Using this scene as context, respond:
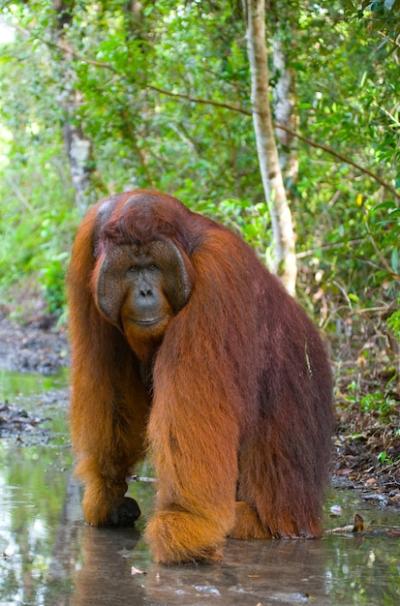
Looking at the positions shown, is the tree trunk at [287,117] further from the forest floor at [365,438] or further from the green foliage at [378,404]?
the green foliage at [378,404]

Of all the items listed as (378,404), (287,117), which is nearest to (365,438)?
(378,404)

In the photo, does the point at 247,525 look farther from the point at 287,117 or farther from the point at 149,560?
the point at 287,117

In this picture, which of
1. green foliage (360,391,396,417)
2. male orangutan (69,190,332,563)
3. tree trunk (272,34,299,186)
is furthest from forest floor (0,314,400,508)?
tree trunk (272,34,299,186)

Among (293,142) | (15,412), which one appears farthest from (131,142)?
(15,412)

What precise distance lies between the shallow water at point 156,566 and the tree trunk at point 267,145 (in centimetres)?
189

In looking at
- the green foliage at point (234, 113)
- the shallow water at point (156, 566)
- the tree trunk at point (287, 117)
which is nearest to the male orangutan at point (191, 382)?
the shallow water at point (156, 566)

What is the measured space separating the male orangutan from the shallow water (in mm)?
132

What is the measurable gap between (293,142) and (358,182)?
0.61 metres

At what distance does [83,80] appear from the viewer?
7914mm

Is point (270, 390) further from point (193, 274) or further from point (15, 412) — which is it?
point (15, 412)

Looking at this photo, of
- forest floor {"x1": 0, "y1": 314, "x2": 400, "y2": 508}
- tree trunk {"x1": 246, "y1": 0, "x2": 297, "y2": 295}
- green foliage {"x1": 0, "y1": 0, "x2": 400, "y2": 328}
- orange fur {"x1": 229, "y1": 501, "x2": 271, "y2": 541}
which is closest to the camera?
orange fur {"x1": 229, "y1": 501, "x2": 271, "y2": 541}

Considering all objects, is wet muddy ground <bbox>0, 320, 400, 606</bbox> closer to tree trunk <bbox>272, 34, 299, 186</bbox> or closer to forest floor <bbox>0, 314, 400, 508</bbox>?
forest floor <bbox>0, 314, 400, 508</bbox>

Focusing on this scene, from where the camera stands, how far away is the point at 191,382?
3.29 m

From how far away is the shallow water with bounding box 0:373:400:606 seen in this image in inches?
112
